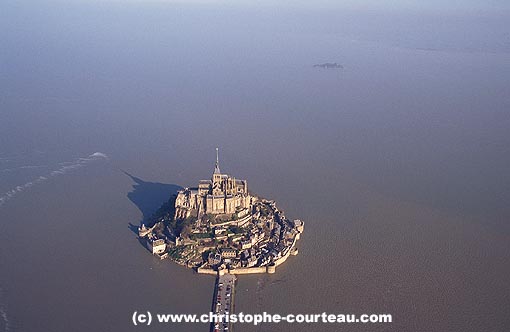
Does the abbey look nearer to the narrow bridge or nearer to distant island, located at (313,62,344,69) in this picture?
the narrow bridge

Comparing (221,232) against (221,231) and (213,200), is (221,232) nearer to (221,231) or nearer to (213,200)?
(221,231)

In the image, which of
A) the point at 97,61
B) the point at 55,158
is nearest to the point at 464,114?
the point at 55,158

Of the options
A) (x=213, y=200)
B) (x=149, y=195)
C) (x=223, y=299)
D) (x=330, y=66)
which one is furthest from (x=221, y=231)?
(x=330, y=66)

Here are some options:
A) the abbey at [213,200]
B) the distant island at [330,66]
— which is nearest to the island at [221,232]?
the abbey at [213,200]

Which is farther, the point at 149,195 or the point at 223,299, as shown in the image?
the point at 149,195

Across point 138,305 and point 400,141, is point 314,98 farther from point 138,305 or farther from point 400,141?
point 138,305

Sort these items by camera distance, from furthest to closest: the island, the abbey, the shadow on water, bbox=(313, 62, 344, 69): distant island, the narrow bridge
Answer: bbox=(313, 62, 344, 69): distant island < the shadow on water < the abbey < the island < the narrow bridge

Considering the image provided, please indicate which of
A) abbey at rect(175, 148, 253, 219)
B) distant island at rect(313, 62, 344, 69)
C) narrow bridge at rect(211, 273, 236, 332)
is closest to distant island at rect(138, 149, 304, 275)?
abbey at rect(175, 148, 253, 219)
